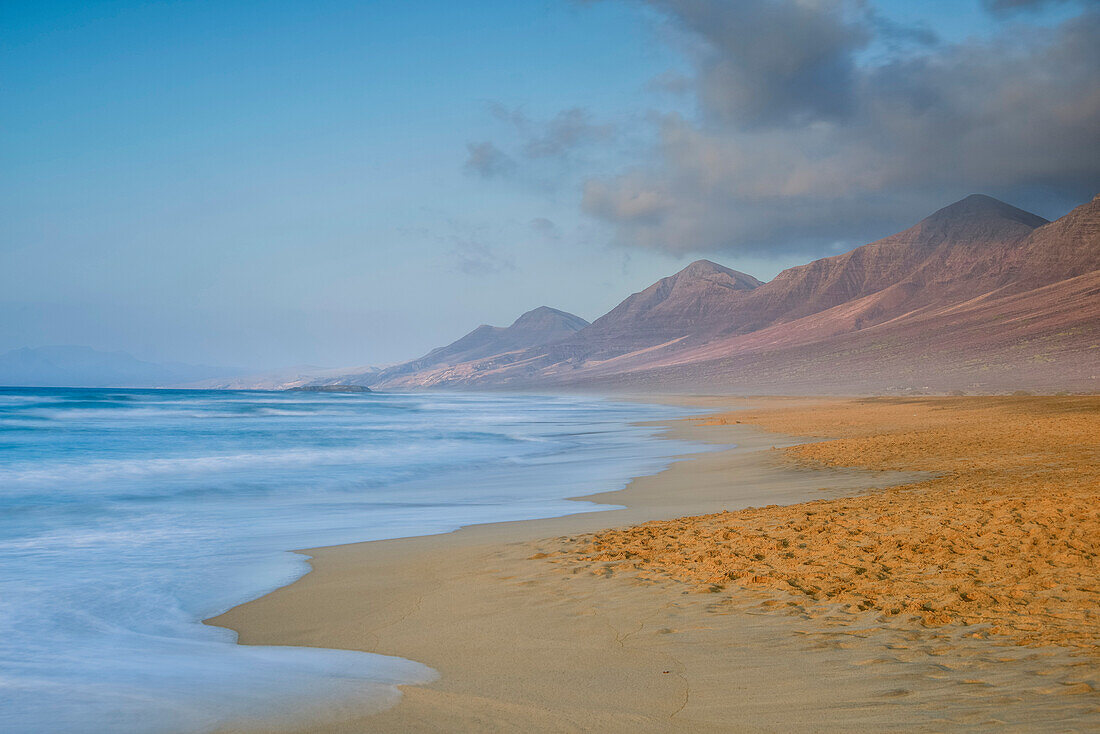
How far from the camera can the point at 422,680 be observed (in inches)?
166

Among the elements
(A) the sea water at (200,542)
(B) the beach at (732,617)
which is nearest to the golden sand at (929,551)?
(B) the beach at (732,617)

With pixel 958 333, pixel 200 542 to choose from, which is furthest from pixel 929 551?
pixel 958 333

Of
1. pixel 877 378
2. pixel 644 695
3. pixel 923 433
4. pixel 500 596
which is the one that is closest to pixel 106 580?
pixel 500 596

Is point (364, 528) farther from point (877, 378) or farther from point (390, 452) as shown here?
point (877, 378)

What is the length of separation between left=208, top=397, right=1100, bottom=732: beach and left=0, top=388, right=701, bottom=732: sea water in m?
0.45

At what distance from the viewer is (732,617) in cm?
517

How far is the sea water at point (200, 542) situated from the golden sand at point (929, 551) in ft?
10.5

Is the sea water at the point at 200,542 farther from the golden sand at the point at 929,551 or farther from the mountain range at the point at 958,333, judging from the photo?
the mountain range at the point at 958,333

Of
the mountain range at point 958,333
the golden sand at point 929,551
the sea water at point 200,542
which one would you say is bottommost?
the sea water at point 200,542

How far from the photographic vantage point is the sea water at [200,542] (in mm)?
4184

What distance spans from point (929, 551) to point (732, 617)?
271 cm

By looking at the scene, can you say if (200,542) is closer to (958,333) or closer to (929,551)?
(929,551)

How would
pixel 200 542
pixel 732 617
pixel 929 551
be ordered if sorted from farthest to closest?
pixel 200 542 < pixel 929 551 < pixel 732 617

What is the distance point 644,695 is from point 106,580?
21.3ft
